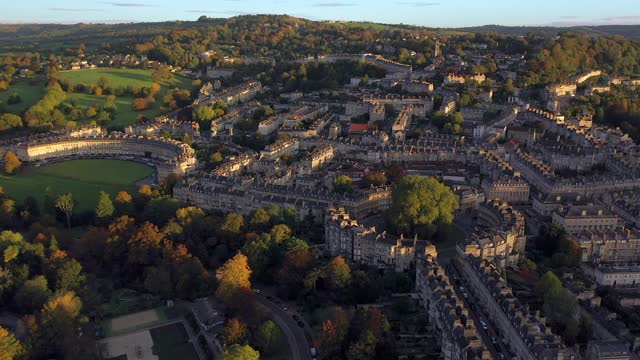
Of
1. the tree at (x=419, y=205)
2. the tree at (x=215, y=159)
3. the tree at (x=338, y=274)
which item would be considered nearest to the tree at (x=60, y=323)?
the tree at (x=338, y=274)

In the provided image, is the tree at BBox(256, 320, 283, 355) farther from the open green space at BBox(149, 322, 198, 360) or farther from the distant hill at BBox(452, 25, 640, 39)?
the distant hill at BBox(452, 25, 640, 39)

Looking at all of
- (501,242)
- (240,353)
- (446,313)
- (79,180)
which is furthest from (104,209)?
(501,242)

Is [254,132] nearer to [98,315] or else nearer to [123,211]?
[123,211]

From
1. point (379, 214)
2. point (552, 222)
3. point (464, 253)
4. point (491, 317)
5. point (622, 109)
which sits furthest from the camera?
point (622, 109)

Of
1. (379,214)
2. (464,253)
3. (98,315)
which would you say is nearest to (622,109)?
(379,214)

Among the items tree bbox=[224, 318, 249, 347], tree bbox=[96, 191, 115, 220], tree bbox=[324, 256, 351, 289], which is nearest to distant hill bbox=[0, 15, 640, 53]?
tree bbox=[96, 191, 115, 220]
